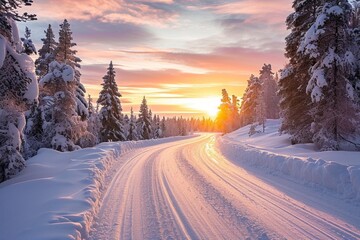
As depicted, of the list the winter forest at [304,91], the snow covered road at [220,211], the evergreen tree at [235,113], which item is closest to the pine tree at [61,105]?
the winter forest at [304,91]

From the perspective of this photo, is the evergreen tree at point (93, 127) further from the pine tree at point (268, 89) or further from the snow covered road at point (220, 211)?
the pine tree at point (268, 89)

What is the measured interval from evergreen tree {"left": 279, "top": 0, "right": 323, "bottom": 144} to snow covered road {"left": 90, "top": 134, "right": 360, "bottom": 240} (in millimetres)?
10256

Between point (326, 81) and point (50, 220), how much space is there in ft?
54.0

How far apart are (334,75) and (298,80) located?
12.4 feet

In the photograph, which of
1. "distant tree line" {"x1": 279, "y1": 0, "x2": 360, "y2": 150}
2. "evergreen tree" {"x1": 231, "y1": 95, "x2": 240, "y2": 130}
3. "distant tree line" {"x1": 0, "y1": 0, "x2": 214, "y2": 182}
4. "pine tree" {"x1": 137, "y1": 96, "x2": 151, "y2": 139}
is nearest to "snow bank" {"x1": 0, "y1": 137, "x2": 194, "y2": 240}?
"distant tree line" {"x1": 0, "y1": 0, "x2": 214, "y2": 182}

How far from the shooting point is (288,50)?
2266 cm

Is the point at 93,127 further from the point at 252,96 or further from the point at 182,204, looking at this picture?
the point at 252,96

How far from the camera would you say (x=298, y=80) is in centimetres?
2155

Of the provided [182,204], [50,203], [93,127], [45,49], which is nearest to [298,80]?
[182,204]

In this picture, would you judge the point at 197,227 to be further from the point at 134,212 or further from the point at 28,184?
the point at 28,184

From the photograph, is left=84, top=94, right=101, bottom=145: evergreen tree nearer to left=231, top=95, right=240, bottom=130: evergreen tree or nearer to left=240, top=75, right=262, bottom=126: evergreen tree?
left=240, top=75, right=262, bottom=126: evergreen tree

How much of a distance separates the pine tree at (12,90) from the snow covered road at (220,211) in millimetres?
3661

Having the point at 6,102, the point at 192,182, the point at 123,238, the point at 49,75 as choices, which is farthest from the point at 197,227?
the point at 49,75

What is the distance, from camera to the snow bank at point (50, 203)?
583 cm
